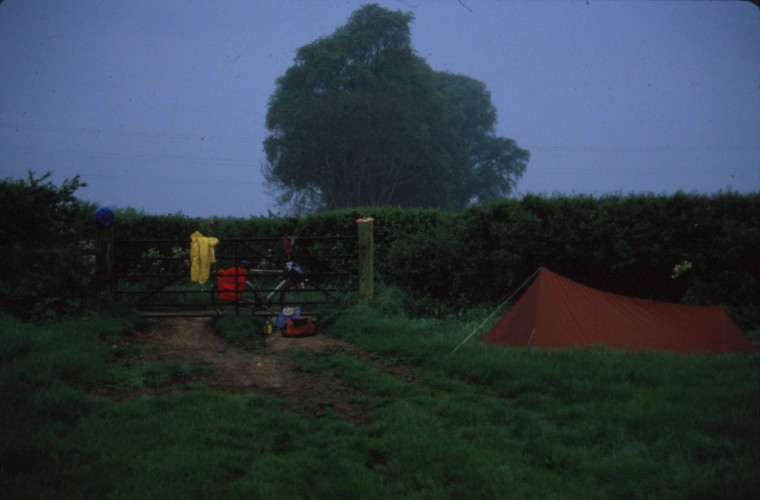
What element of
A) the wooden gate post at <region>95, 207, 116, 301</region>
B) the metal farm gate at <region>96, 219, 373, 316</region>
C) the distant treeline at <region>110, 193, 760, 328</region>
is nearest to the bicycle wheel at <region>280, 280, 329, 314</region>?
the metal farm gate at <region>96, 219, 373, 316</region>

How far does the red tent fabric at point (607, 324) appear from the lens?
6.80 m

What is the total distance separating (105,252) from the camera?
1000 cm

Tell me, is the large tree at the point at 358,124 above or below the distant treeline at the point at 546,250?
above

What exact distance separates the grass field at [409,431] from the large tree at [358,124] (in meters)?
27.3

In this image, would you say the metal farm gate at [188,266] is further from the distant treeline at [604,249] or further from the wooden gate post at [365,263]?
the distant treeline at [604,249]

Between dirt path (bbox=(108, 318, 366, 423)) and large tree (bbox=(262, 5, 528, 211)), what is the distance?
24.1 meters

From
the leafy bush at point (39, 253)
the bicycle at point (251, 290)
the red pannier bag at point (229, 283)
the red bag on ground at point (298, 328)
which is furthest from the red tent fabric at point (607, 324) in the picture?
the leafy bush at point (39, 253)

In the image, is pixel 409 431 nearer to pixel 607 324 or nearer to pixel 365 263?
pixel 607 324

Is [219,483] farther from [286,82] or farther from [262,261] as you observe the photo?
[286,82]

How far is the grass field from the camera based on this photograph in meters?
3.58

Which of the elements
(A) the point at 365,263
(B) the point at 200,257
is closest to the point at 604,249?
(A) the point at 365,263

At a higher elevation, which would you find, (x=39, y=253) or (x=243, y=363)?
(x=39, y=253)

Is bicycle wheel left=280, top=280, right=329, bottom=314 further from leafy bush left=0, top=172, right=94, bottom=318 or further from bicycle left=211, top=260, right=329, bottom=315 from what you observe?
leafy bush left=0, top=172, right=94, bottom=318

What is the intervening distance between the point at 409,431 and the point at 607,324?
3.72 meters
